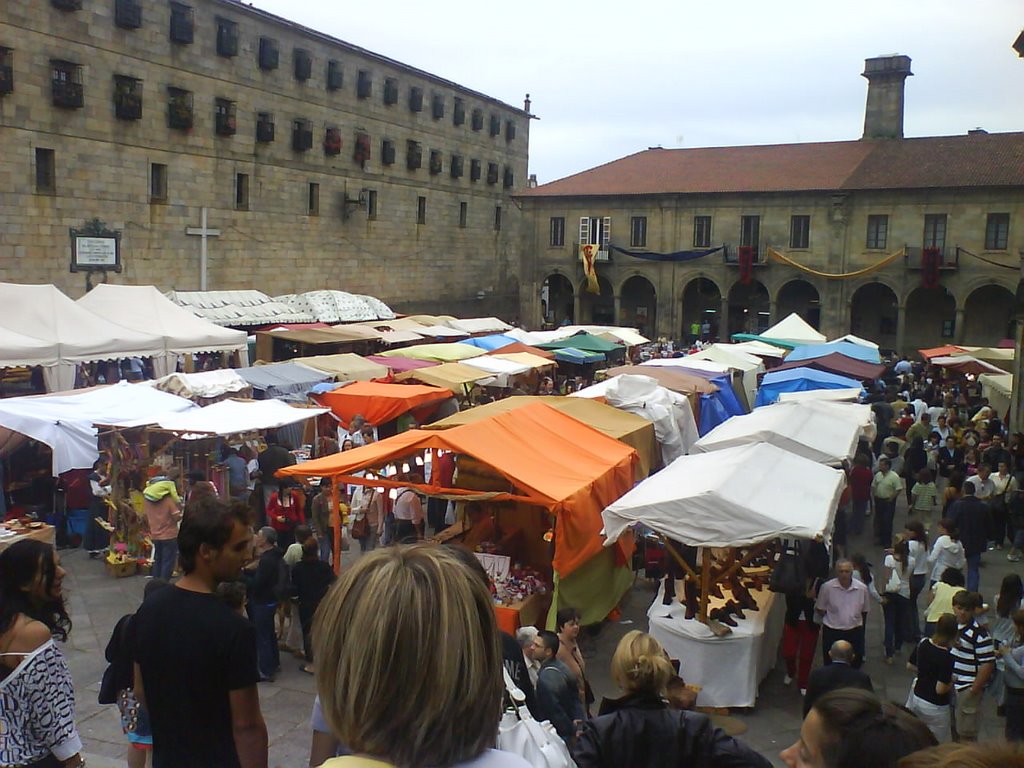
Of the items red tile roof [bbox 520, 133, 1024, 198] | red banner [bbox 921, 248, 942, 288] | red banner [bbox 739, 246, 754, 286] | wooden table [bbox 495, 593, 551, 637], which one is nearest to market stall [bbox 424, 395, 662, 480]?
wooden table [bbox 495, 593, 551, 637]

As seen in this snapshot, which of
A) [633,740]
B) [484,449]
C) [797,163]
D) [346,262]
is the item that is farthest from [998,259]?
[633,740]

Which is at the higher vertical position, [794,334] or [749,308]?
[749,308]

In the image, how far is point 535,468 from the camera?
8.84 m

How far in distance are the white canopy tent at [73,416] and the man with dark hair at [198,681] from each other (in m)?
9.03

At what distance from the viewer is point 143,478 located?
37.0 ft

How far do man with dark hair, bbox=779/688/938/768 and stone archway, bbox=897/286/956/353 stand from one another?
39.6 m

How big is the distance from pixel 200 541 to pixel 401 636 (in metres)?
1.80

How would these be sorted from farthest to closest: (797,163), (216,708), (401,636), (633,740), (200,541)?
(797,163) < (633,740) < (200,541) < (216,708) < (401,636)

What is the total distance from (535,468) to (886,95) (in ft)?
134

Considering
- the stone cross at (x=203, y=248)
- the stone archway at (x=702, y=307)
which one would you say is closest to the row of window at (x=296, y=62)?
the stone cross at (x=203, y=248)

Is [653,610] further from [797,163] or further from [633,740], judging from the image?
[797,163]

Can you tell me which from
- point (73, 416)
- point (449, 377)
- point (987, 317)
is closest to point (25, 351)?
point (73, 416)

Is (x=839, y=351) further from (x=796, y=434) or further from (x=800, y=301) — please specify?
(x=800, y=301)

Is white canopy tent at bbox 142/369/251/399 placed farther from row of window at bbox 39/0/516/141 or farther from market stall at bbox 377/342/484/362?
row of window at bbox 39/0/516/141
